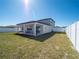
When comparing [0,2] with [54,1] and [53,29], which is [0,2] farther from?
[53,29]

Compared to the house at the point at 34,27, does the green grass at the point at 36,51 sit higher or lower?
lower

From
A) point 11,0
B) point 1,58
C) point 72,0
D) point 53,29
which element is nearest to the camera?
point 1,58

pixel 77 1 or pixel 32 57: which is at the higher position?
pixel 77 1

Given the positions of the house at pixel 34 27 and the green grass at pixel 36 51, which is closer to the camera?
the green grass at pixel 36 51

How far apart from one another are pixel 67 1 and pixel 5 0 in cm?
982

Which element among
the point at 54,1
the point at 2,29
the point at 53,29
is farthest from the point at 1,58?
the point at 53,29

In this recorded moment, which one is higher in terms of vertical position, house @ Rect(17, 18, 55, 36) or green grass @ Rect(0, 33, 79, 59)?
house @ Rect(17, 18, 55, 36)

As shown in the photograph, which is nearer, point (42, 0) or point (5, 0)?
point (42, 0)

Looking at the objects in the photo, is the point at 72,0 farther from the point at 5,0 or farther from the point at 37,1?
the point at 5,0

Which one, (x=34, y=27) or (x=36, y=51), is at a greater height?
(x=34, y=27)

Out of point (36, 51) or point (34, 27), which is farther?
point (34, 27)

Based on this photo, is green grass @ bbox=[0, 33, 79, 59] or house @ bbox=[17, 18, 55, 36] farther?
house @ bbox=[17, 18, 55, 36]

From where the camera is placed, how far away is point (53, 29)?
3481 cm

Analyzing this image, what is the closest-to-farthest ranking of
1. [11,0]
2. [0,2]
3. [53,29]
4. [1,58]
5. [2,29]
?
1. [1,58]
2. [11,0]
3. [0,2]
4. [2,29]
5. [53,29]
